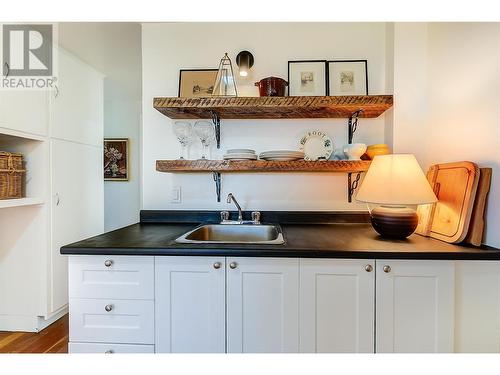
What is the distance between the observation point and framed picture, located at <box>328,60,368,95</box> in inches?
66.7

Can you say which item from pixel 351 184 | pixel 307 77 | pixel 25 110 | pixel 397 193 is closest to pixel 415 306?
pixel 397 193

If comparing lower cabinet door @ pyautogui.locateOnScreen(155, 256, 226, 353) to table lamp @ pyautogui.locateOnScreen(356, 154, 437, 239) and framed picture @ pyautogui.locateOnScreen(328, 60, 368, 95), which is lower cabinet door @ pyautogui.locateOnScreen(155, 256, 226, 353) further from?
framed picture @ pyautogui.locateOnScreen(328, 60, 368, 95)

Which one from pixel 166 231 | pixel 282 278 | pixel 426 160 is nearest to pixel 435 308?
pixel 282 278

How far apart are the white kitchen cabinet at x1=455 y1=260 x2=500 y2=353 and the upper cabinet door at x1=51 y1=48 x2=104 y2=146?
9.24ft

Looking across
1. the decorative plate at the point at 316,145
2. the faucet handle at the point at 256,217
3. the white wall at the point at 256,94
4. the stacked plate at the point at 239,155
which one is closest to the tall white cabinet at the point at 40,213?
the white wall at the point at 256,94

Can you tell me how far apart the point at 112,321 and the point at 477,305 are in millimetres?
1680

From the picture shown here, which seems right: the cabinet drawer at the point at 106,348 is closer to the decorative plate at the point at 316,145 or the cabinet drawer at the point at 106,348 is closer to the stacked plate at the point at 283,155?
the stacked plate at the point at 283,155

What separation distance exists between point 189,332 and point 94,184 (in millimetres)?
1918

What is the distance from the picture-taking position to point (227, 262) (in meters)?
1.12

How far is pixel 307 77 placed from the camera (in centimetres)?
172

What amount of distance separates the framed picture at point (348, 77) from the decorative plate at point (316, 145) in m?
0.30

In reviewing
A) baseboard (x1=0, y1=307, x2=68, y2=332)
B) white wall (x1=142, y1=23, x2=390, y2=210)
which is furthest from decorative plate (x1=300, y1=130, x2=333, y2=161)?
baseboard (x1=0, y1=307, x2=68, y2=332)
